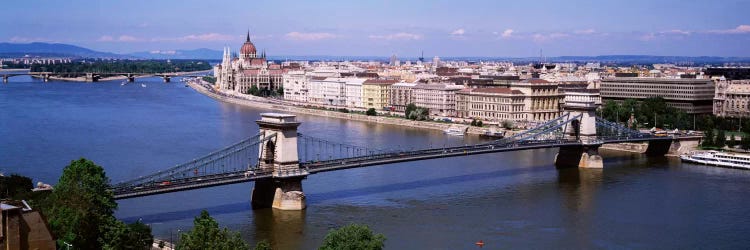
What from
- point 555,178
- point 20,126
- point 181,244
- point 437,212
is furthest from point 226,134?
point 181,244

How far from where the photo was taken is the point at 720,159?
23719 millimetres

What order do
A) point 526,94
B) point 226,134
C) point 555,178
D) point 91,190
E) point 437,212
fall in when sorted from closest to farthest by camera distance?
point 91,190 → point 437,212 → point 555,178 → point 226,134 → point 526,94

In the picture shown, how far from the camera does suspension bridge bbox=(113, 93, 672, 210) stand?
1527 cm

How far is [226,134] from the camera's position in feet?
98.9

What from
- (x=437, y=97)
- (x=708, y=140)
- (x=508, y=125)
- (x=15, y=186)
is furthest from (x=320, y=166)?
(x=437, y=97)

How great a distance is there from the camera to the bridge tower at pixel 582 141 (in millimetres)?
23406

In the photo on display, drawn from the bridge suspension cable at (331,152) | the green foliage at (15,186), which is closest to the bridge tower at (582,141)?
the bridge suspension cable at (331,152)

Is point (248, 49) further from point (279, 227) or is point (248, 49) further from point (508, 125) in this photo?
point (279, 227)

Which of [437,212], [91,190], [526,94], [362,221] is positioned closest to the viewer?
[91,190]

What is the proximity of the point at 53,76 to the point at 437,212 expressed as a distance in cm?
7594

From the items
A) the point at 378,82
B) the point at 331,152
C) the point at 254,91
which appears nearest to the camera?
the point at 331,152

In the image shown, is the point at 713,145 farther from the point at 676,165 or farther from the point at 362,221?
the point at 362,221

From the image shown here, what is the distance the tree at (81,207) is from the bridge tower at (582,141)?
46.3ft

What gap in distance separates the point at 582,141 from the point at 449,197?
695 centimetres
